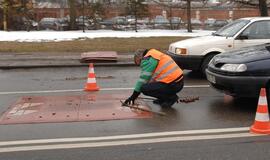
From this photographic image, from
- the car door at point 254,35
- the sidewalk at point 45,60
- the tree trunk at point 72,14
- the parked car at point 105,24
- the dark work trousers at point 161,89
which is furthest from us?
the parked car at point 105,24

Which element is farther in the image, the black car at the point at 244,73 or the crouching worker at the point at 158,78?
the crouching worker at the point at 158,78

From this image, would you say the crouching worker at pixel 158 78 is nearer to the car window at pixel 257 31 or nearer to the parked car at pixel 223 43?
the parked car at pixel 223 43

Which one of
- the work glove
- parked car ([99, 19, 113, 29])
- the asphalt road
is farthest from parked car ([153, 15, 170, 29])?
the work glove

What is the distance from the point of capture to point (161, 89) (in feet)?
24.9

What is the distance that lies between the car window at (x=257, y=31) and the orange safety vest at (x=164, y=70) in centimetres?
398

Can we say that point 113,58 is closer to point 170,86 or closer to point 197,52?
point 197,52

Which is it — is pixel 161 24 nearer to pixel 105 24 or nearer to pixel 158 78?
pixel 105 24

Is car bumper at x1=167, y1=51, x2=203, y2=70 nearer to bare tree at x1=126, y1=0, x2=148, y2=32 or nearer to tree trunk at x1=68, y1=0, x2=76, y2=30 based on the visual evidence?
bare tree at x1=126, y1=0, x2=148, y2=32

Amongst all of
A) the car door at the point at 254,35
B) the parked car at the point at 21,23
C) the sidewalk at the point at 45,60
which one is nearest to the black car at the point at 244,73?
the car door at the point at 254,35

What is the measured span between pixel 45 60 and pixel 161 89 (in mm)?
8144

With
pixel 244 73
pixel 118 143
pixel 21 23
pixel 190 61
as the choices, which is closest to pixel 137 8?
pixel 21 23

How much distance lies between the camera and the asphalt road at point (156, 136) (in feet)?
17.2

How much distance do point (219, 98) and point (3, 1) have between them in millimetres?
27273

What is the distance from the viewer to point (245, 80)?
7117 mm
